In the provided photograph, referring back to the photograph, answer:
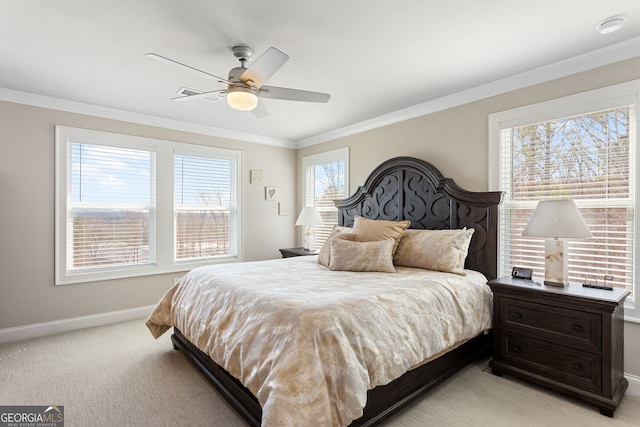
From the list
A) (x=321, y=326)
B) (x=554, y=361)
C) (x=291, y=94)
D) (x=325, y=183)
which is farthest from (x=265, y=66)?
(x=325, y=183)

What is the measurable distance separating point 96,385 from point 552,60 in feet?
14.4

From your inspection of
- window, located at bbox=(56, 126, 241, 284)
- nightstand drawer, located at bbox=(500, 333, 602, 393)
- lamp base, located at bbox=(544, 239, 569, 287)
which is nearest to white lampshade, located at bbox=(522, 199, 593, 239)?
lamp base, located at bbox=(544, 239, 569, 287)

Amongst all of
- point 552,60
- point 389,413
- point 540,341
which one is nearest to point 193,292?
point 389,413

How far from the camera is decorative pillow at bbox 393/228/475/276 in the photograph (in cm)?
279

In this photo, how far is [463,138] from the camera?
3295mm

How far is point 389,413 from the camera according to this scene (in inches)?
76.4

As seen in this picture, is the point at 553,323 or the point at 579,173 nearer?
the point at 553,323

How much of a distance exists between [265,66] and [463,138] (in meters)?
2.22

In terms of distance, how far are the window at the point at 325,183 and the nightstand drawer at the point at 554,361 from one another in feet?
9.24

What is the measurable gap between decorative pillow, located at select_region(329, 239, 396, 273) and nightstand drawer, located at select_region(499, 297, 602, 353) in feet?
3.07

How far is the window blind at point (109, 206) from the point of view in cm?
364

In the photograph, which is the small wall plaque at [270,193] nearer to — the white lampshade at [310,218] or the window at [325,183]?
the window at [325,183]

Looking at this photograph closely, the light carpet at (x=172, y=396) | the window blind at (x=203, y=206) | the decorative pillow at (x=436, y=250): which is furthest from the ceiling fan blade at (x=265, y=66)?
the window blind at (x=203, y=206)

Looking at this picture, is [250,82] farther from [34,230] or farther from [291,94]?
[34,230]
